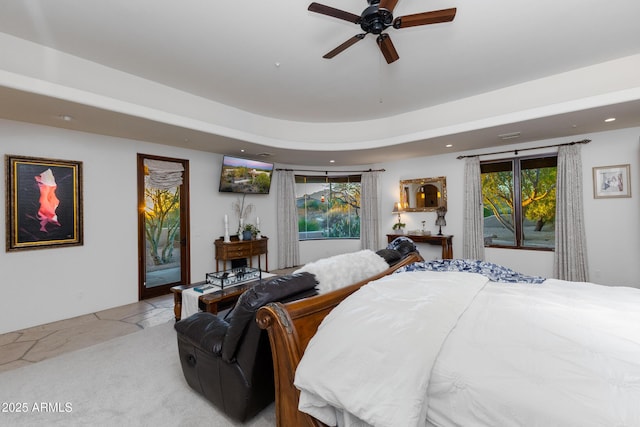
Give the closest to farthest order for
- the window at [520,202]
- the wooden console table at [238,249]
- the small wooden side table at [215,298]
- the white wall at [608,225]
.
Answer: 1. the small wooden side table at [215,298]
2. the white wall at [608,225]
3. the window at [520,202]
4. the wooden console table at [238,249]

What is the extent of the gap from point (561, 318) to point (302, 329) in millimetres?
1330

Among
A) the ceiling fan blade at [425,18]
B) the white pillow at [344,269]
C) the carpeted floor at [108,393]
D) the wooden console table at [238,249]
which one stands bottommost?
the carpeted floor at [108,393]

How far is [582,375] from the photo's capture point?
971 mm

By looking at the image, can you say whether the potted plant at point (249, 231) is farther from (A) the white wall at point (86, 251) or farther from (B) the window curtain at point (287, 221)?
(A) the white wall at point (86, 251)

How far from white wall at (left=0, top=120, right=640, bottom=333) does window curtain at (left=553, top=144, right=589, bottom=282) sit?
141 mm

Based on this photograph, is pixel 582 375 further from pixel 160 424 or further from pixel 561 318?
pixel 160 424

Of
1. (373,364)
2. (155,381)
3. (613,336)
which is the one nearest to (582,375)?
(613,336)


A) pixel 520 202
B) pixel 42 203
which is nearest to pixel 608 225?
pixel 520 202

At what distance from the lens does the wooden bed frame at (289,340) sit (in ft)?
4.50

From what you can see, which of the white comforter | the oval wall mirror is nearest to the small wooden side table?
the white comforter

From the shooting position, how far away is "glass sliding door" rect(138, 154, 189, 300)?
4355 mm

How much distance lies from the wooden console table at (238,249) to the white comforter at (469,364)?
3.97 meters

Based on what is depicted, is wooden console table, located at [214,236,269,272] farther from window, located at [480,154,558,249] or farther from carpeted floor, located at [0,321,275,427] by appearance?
window, located at [480,154,558,249]

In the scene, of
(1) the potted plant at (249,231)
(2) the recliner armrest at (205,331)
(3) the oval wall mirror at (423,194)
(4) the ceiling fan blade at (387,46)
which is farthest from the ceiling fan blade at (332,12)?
(3) the oval wall mirror at (423,194)
